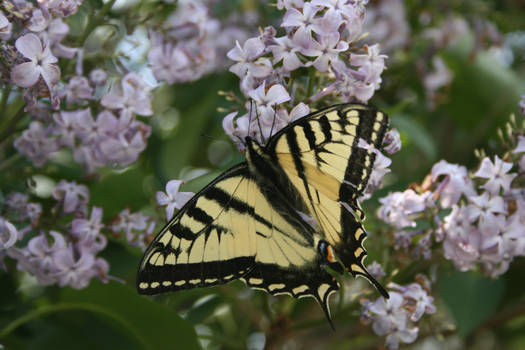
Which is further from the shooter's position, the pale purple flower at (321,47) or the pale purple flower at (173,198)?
the pale purple flower at (173,198)

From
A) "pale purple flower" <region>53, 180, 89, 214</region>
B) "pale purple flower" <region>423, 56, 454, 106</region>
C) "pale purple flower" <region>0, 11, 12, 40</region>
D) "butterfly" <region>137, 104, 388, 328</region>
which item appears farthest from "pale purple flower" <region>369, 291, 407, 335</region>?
"pale purple flower" <region>423, 56, 454, 106</region>

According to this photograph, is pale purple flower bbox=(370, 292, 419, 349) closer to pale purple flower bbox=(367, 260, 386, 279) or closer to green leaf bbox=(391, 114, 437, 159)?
pale purple flower bbox=(367, 260, 386, 279)

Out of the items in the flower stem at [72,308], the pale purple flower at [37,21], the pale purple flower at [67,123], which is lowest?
the flower stem at [72,308]

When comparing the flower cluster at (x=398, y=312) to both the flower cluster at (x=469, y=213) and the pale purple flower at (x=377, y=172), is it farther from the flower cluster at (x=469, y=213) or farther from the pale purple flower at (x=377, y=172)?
the pale purple flower at (x=377, y=172)

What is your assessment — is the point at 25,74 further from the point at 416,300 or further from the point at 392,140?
the point at 416,300

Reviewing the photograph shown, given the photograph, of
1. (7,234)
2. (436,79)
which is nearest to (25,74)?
(7,234)

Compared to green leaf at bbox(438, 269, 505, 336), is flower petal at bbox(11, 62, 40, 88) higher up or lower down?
higher up

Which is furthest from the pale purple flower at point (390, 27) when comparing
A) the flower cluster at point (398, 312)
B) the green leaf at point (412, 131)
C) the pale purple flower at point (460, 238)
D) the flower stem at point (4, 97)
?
the flower stem at point (4, 97)
